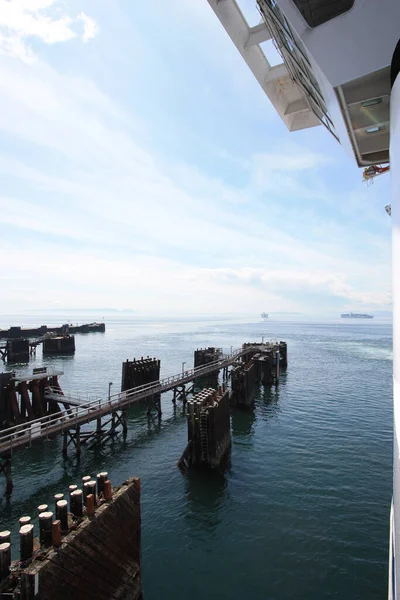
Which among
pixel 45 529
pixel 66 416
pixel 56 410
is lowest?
pixel 56 410

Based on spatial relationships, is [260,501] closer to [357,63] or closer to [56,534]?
[56,534]

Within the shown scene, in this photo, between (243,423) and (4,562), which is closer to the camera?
(4,562)

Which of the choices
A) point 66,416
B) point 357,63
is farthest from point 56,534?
point 66,416

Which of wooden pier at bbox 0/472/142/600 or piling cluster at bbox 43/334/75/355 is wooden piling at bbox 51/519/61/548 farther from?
piling cluster at bbox 43/334/75/355

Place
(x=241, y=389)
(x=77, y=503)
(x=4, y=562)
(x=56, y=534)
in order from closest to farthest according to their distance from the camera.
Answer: (x=4, y=562) < (x=56, y=534) < (x=77, y=503) < (x=241, y=389)

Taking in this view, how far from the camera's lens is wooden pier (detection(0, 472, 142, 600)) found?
7059 mm

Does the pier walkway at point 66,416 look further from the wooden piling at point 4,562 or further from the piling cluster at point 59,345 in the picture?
the piling cluster at point 59,345

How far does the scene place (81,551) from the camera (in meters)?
8.16

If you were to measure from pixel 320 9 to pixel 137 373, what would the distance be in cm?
3726

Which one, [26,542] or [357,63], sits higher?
[357,63]

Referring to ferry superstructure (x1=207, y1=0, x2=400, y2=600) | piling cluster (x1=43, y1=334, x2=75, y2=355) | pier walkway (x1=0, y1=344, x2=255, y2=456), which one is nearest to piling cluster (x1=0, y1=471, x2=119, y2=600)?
ferry superstructure (x1=207, y1=0, x2=400, y2=600)

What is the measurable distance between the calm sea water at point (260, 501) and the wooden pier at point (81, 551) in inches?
97.5

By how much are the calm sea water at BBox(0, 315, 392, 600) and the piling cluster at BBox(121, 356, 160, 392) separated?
676 centimetres

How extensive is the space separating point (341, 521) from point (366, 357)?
6432 cm
